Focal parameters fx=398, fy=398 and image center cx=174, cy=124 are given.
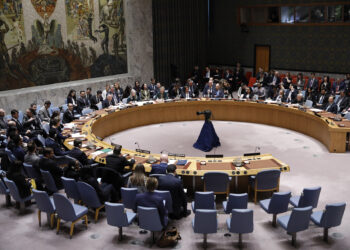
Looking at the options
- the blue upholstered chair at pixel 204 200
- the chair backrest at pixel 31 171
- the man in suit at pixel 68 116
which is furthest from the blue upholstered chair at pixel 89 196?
the man in suit at pixel 68 116

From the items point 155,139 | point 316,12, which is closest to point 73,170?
point 155,139

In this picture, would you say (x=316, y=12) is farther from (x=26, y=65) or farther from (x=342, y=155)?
(x=26, y=65)

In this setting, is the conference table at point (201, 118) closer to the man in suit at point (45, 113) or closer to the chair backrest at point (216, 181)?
the chair backrest at point (216, 181)

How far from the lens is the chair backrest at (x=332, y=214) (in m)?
5.75

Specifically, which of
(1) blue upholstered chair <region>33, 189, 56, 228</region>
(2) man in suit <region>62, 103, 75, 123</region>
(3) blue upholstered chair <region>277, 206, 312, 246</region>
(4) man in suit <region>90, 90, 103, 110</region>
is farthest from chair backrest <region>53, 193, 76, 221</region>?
(4) man in suit <region>90, 90, 103, 110</region>

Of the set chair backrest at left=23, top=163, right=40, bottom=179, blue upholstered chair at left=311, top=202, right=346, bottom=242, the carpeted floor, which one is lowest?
the carpeted floor

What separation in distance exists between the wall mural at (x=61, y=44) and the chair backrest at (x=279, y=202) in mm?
10601

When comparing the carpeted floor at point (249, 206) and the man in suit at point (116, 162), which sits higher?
the man in suit at point (116, 162)

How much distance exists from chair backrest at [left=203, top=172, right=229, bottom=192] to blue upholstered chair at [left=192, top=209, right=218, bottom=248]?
4.71 ft

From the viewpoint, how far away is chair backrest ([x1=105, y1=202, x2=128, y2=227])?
5859 millimetres

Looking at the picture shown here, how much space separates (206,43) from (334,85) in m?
8.57

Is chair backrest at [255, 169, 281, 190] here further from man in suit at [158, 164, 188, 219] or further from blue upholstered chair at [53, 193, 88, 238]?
blue upholstered chair at [53, 193, 88, 238]

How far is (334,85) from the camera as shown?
15.0 metres

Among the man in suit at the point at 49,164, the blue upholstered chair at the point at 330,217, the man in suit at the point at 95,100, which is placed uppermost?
the man in suit at the point at 95,100
